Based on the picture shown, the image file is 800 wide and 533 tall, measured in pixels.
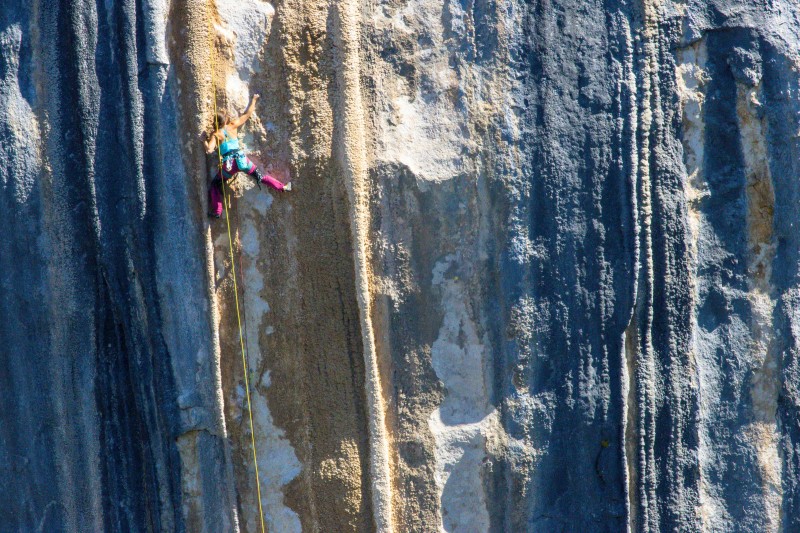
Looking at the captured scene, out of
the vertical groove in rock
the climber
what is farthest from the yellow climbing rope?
the vertical groove in rock

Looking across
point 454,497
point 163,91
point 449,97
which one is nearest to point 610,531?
point 454,497

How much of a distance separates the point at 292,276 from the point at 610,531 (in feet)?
5.77

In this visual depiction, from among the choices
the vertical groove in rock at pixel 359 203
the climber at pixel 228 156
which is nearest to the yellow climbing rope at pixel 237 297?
the climber at pixel 228 156

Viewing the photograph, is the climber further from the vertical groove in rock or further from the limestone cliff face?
the vertical groove in rock

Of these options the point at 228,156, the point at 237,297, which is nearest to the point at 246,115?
the point at 228,156

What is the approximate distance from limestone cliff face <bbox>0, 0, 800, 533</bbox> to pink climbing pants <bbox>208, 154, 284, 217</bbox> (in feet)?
0.19

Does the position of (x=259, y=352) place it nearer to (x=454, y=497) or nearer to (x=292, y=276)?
(x=292, y=276)

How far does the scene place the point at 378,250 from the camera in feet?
10.5

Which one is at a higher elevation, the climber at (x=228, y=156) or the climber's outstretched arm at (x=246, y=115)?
the climber's outstretched arm at (x=246, y=115)

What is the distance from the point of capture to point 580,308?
3.26 metres

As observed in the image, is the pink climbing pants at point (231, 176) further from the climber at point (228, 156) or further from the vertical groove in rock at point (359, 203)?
the vertical groove in rock at point (359, 203)

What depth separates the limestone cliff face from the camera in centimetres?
309

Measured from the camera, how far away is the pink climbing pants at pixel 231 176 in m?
3.05

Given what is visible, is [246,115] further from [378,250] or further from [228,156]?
[378,250]
